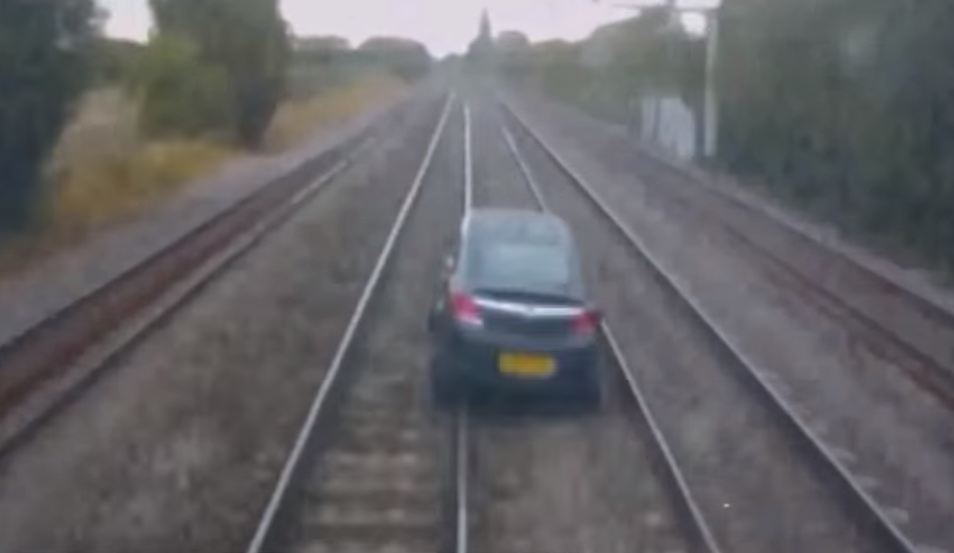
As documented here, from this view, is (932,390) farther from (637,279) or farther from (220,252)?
(220,252)

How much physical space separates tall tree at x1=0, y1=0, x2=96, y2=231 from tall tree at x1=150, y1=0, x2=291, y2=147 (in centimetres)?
2457

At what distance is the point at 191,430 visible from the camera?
55.7 ft

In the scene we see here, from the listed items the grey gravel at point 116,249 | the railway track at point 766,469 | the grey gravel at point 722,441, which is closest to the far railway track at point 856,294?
the railway track at point 766,469

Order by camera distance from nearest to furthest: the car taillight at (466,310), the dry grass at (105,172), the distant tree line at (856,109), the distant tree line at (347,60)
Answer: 1. the car taillight at (466,310)
2. the distant tree line at (856,109)
3. the dry grass at (105,172)
4. the distant tree line at (347,60)

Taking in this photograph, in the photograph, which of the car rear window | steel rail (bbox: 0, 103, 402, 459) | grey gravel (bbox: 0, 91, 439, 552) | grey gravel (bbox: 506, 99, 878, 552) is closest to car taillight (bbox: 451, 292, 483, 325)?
the car rear window

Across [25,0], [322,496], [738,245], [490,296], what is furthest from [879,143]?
[322,496]

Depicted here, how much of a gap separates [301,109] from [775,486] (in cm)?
7533

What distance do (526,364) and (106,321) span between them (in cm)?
640

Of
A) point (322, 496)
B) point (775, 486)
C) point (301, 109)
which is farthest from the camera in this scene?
point (301, 109)

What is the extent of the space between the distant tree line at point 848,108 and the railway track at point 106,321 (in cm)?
927

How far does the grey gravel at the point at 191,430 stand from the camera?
13766 millimetres

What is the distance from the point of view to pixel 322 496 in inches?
573

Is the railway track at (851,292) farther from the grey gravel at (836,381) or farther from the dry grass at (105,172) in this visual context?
the dry grass at (105,172)

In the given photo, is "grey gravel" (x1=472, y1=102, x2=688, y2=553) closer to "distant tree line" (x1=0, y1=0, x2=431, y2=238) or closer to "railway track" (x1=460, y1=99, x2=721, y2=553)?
"railway track" (x1=460, y1=99, x2=721, y2=553)
